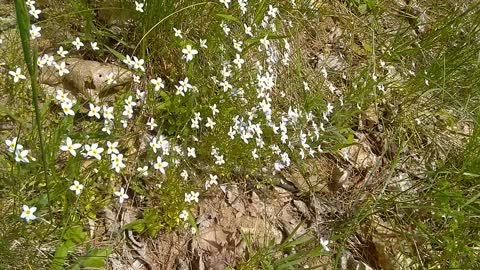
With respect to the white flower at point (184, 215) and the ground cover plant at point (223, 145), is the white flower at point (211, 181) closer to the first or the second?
the ground cover plant at point (223, 145)

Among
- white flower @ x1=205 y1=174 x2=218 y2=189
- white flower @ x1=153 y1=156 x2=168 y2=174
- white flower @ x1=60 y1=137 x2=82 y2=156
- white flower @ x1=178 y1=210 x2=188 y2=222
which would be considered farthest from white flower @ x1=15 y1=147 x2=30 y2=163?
white flower @ x1=205 y1=174 x2=218 y2=189

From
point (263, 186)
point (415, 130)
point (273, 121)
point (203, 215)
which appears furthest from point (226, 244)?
point (415, 130)

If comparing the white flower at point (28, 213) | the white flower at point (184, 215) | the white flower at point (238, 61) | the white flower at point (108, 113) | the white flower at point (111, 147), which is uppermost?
the white flower at point (108, 113)

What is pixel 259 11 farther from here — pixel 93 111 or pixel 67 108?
pixel 67 108

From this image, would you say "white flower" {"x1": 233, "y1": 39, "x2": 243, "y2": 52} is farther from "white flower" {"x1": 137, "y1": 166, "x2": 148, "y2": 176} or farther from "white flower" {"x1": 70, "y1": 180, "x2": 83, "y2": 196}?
"white flower" {"x1": 70, "y1": 180, "x2": 83, "y2": 196}

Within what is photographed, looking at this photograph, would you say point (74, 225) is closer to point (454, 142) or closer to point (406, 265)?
point (406, 265)

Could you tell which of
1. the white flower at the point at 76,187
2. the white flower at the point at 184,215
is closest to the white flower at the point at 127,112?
the white flower at the point at 76,187

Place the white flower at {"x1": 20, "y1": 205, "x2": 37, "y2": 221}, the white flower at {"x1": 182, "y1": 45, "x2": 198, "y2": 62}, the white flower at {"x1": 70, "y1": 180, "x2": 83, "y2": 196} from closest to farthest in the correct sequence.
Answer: the white flower at {"x1": 20, "y1": 205, "x2": 37, "y2": 221}
the white flower at {"x1": 70, "y1": 180, "x2": 83, "y2": 196}
the white flower at {"x1": 182, "y1": 45, "x2": 198, "y2": 62}

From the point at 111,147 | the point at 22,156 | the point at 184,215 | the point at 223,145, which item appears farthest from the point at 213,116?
the point at 22,156
